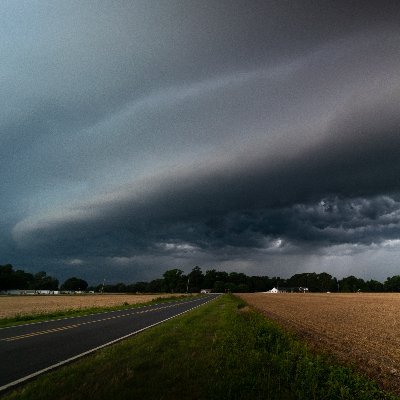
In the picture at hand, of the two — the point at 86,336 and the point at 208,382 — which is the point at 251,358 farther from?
the point at 86,336

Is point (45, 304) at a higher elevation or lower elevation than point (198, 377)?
lower

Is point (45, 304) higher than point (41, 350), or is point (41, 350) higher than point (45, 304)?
point (41, 350)

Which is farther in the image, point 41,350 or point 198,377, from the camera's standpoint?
point 41,350

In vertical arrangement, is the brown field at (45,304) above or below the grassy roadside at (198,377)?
below

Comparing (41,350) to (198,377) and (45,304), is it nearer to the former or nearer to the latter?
(198,377)

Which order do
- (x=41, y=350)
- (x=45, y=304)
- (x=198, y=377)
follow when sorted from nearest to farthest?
(x=198, y=377) < (x=41, y=350) < (x=45, y=304)

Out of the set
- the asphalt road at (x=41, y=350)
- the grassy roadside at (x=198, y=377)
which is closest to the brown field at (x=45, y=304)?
the asphalt road at (x=41, y=350)

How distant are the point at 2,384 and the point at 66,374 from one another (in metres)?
1.45

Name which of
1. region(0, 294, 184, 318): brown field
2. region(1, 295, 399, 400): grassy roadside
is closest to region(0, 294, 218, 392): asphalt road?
region(1, 295, 399, 400): grassy roadside

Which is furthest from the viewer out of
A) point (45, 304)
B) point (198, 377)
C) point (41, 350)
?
point (45, 304)

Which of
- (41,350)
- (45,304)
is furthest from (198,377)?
(45,304)

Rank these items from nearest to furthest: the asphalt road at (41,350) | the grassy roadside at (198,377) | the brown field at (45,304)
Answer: the grassy roadside at (198,377) → the asphalt road at (41,350) → the brown field at (45,304)

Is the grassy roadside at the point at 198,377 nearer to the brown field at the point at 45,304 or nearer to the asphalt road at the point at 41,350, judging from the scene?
the asphalt road at the point at 41,350

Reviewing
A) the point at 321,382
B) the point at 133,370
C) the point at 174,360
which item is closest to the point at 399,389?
the point at 321,382
